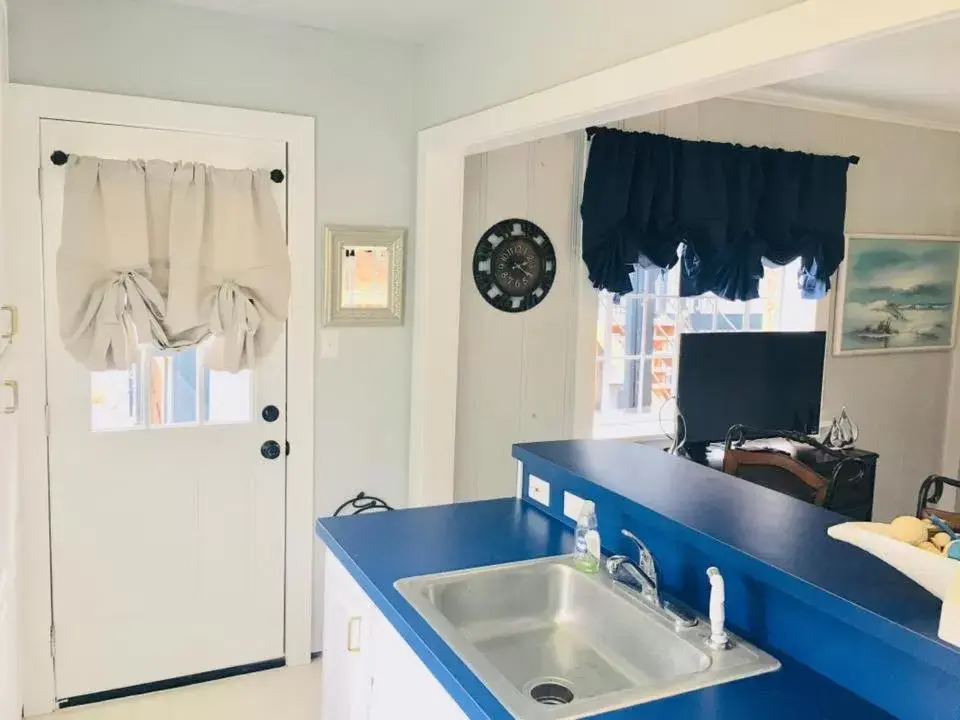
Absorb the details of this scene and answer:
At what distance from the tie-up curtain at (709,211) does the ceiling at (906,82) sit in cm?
33

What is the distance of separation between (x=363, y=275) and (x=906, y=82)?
2633 mm

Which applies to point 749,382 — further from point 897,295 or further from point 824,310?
point 897,295

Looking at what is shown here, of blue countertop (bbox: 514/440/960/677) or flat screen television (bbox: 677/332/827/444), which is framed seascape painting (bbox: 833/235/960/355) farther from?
blue countertop (bbox: 514/440/960/677)

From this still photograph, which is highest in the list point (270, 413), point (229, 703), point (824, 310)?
point (824, 310)

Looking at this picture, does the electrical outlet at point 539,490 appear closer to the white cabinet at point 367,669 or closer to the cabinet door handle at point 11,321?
the white cabinet at point 367,669

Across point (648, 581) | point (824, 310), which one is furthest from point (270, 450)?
point (824, 310)

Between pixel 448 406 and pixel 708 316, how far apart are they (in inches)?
67.4

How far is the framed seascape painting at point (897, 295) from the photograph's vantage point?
181 inches

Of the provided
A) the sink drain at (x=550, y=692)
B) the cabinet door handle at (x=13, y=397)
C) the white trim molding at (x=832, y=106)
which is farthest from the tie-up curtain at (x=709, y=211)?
the cabinet door handle at (x=13, y=397)

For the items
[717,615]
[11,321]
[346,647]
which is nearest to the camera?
[717,615]

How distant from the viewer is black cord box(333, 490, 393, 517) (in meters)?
3.37

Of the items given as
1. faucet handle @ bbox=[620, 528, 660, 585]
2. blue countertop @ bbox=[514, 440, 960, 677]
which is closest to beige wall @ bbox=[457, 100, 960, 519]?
blue countertop @ bbox=[514, 440, 960, 677]

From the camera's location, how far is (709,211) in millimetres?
3965

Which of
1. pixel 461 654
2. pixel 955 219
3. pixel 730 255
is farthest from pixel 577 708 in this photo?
pixel 955 219
